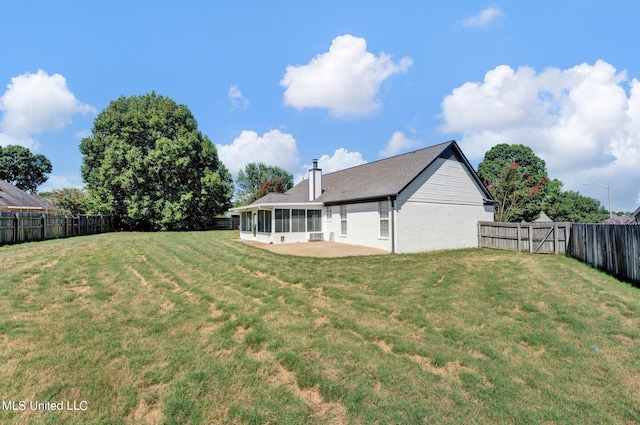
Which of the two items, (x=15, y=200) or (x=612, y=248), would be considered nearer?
(x=612, y=248)

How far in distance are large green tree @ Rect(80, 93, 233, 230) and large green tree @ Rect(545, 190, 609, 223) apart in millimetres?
46466

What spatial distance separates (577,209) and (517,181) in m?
39.0

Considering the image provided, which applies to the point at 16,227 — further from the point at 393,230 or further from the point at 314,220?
the point at 393,230

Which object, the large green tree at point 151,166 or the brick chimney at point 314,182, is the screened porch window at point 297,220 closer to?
the brick chimney at point 314,182

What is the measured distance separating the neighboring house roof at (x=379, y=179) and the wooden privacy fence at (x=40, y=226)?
13.9 metres

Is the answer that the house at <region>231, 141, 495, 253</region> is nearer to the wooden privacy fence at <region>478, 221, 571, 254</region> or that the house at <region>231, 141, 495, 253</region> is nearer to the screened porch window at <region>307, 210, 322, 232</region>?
the screened porch window at <region>307, 210, 322, 232</region>

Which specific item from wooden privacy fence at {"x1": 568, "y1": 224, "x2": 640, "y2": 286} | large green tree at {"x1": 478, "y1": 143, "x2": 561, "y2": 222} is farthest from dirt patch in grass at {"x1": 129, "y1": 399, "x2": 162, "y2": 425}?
large green tree at {"x1": 478, "y1": 143, "x2": 561, "y2": 222}

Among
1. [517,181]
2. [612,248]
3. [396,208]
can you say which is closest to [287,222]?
[396,208]

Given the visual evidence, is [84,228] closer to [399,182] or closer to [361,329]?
[399,182]

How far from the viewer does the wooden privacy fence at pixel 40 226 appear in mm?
16766

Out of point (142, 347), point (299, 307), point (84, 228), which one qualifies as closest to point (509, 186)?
point (299, 307)

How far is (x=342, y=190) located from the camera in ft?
63.5

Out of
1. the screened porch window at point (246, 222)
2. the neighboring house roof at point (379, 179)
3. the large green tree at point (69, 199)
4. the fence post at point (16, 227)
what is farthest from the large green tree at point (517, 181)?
the large green tree at point (69, 199)

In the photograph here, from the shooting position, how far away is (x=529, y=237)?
14977 millimetres
